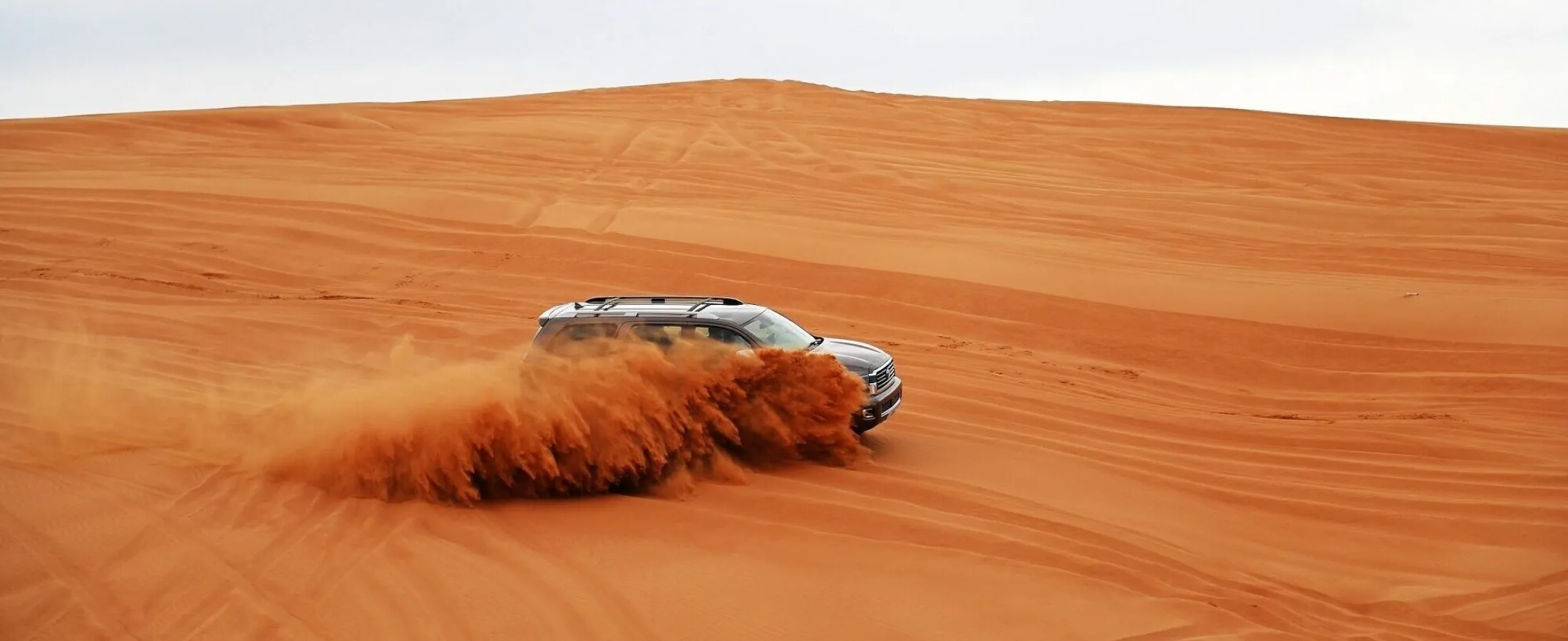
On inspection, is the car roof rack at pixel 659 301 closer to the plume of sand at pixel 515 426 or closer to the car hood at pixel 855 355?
the plume of sand at pixel 515 426

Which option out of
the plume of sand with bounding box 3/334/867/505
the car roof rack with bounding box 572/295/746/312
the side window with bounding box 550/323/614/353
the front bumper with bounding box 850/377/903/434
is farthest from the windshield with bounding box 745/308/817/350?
the side window with bounding box 550/323/614/353

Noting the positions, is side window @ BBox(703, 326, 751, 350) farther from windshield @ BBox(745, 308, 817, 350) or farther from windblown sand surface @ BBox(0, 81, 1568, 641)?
windblown sand surface @ BBox(0, 81, 1568, 641)

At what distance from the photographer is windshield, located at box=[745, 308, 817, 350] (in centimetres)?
1184

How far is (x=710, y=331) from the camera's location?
11680 mm

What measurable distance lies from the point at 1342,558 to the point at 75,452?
1045 centimetres

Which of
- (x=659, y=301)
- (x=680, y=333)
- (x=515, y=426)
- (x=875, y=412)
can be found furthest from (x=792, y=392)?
(x=515, y=426)

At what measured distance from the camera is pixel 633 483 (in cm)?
1042

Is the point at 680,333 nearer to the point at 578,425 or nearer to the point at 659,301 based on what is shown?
the point at 659,301

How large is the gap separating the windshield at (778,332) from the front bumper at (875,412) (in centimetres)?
86

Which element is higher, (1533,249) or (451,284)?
(1533,249)

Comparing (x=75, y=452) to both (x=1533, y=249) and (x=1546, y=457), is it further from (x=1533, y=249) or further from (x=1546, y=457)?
(x=1533, y=249)

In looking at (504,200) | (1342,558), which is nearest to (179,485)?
(1342,558)

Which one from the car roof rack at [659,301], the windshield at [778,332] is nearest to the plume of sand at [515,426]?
the windshield at [778,332]

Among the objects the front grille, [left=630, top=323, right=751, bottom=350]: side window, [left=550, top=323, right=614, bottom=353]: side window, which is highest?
[left=630, top=323, right=751, bottom=350]: side window
